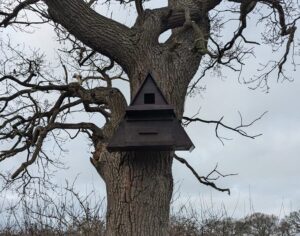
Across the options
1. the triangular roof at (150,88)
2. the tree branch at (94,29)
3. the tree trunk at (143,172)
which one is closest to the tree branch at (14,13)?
the tree branch at (94,29)

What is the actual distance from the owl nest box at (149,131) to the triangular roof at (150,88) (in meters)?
0.05

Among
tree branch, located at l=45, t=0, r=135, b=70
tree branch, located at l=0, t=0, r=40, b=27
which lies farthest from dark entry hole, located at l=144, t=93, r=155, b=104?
tree branch, located at l=0, t=0, r=40, b=27

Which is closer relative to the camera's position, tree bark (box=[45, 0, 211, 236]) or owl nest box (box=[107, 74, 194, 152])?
owl nest box (box=[107, 74, 194, 152])

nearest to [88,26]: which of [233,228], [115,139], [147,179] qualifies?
[115,139]

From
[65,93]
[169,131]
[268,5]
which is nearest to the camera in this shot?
[169,131]

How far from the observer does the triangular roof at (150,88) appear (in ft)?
11.9

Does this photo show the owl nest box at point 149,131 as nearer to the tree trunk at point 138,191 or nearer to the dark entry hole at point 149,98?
the dark entry hole at point 149,98

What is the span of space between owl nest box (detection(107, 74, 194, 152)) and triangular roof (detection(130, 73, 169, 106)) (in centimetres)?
5

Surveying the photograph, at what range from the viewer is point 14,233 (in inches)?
198

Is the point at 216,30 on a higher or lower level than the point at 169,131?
higher

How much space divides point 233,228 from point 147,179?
2287mm

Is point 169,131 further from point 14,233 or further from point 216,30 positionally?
point 14,233

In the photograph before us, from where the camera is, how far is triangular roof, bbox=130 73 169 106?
11.9 feet

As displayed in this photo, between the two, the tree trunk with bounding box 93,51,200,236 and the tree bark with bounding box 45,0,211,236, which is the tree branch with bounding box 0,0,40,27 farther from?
the tree trunk with bounding box 93,51,200,236
